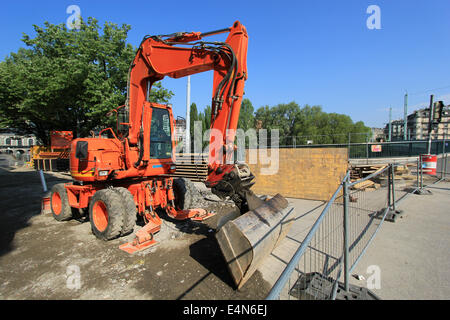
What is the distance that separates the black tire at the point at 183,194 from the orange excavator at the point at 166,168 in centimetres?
3

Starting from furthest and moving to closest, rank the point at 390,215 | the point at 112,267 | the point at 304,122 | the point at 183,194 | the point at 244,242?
the point at 304,122, the point at 183,194, the point at 390,215, the point at 112,267, the point at 244,242

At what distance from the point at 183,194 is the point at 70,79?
36.9 feet

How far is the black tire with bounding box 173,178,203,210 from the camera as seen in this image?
6695mm

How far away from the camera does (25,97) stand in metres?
14.0

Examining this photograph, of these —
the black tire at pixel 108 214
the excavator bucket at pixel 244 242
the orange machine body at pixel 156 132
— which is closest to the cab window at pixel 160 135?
the orange machine body at pixel 156 132

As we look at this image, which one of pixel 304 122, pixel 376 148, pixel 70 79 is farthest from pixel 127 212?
pixel 304 122

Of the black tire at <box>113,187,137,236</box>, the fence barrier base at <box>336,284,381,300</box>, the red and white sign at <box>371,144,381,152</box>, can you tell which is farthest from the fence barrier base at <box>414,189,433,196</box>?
the red and white sign at <box>371,144,381,152</box>

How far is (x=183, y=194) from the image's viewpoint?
264 inches

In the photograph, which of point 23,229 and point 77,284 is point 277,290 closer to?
point 77,284

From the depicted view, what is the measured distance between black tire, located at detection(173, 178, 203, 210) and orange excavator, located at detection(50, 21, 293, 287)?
3 cm

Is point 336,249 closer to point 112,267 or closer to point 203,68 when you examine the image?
point 112,267

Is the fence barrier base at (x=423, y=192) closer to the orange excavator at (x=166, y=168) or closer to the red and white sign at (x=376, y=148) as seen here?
the orange excavator at (x=166, y=168)

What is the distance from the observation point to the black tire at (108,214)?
489 cm

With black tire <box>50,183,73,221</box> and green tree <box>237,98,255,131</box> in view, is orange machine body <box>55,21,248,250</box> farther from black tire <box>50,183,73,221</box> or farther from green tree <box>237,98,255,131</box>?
green tree <box>237,98,255,131</box>
